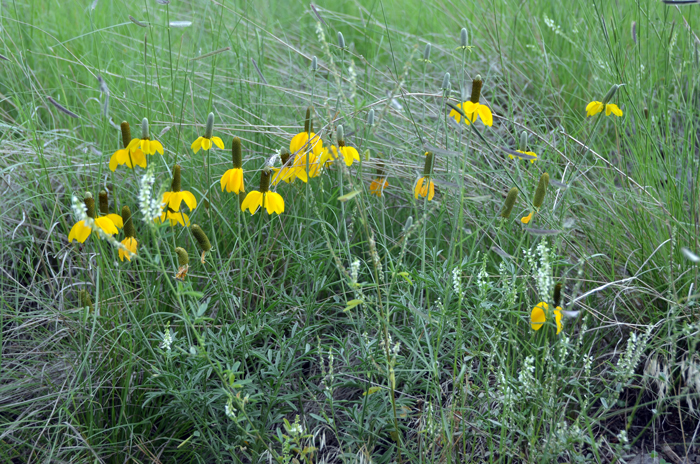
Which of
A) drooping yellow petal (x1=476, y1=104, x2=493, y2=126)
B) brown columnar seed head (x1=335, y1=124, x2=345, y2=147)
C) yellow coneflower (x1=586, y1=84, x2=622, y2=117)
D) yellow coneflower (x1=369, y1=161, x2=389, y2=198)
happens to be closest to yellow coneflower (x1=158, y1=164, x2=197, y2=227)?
brown columnar seed head (x1=335, y1=124, x2=345, y2=147)

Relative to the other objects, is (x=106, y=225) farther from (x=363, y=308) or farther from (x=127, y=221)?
(x=363, y=308)

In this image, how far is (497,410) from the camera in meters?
1.44

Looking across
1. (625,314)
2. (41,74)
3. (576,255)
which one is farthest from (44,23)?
(625,314)

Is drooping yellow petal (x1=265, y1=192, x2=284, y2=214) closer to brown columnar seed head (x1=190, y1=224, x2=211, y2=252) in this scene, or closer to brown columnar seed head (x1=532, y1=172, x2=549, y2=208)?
brown columnar seed head (x1=190, y1=224, x2=211, y2=252)

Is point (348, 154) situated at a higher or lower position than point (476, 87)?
lower

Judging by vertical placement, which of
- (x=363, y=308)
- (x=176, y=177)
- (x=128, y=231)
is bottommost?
(x=363, y=308)

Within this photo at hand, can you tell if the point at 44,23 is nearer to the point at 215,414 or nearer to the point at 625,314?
the point at 215,414

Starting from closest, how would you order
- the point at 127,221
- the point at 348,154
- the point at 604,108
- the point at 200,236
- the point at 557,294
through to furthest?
the point at 557,294 < the point at 200,236 < the point at 127,221 < the point at 348,154 < the point at 604,108

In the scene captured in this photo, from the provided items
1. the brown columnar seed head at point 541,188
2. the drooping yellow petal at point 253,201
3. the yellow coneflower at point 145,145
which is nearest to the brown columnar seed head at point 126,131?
the yellow coneflower at point 145,145

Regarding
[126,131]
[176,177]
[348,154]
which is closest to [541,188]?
[348,154]

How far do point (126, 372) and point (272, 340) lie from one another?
45 centimetres

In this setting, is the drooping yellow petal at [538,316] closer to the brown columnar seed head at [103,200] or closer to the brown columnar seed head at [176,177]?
the brown columnar seed head at [176,177]

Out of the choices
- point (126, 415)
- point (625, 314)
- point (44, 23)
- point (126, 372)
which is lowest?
point (126, 415)

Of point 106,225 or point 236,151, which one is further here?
point 236,151
